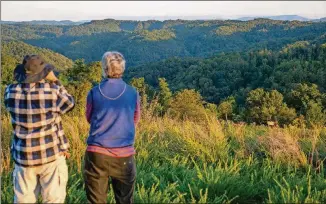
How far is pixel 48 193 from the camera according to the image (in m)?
2.83

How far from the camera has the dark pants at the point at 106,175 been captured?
115 inches

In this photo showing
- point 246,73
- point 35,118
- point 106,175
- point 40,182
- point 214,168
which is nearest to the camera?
point 35,118

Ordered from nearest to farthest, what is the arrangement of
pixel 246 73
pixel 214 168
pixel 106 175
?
1. pixel 106 175
2. pixel 214 168
3. pixel 246 73

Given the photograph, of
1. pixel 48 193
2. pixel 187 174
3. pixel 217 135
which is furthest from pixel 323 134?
pixel 48 193

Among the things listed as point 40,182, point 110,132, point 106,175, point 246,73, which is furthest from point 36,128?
point 246,73

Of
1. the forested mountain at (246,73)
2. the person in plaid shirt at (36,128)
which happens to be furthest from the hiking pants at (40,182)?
the forested mountain at (246,73)

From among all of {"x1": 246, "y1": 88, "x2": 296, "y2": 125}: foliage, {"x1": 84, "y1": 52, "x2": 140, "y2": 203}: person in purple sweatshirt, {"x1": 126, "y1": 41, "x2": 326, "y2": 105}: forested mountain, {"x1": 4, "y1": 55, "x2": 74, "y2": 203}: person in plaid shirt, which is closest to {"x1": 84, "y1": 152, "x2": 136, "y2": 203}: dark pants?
{"x1": 84, "y1": 52, "x2": 140, "y2": 203}: person in purple sweatshirt

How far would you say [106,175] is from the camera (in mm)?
2971

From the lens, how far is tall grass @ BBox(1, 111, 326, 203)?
3.44 metres

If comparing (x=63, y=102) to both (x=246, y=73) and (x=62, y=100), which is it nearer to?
(x=62, y=100)

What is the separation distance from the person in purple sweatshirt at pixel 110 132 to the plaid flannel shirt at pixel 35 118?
26 centimetres

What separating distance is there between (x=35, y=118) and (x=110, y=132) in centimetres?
56

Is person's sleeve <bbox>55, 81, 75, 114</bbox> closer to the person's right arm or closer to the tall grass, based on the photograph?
the person's right arm

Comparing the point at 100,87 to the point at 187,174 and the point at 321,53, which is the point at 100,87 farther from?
the point at 321,53
